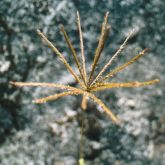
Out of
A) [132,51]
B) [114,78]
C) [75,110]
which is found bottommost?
[75,110]

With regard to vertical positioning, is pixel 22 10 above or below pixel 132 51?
above

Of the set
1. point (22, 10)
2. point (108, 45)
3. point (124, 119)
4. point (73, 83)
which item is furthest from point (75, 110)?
point (22, 10)

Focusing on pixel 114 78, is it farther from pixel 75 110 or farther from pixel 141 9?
pixel 141 9

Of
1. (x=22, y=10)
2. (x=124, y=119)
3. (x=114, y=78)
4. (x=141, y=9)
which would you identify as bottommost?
(x=124, y=119)

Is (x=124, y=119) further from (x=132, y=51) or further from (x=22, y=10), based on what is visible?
(x=22, y=10)

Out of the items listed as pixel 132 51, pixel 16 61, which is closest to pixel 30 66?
pixel 16 61

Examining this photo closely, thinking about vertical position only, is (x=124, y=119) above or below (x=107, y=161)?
above
